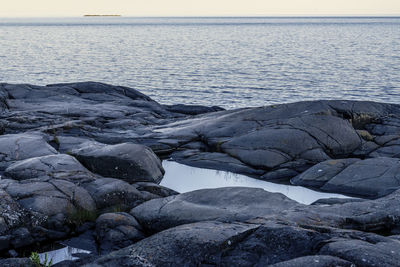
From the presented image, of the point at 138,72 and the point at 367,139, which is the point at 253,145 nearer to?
the point at 367,139

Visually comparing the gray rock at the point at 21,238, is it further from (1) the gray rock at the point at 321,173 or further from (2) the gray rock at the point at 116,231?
(1) the gray rock at the point at 321,173

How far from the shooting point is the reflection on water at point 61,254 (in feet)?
27.2

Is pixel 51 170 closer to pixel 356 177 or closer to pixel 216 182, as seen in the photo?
pixel 216 182

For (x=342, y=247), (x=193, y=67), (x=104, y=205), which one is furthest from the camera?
(x=193, y=67)

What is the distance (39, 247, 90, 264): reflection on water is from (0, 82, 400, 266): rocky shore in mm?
290

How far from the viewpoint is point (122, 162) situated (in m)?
12.3

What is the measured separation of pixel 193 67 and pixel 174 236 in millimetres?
43524

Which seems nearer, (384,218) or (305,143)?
(384,218)

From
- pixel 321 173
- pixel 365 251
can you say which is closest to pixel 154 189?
pixel 321 173

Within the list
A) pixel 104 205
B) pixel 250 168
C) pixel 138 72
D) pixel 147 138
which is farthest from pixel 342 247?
pixel 138 72

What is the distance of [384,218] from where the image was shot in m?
8.88

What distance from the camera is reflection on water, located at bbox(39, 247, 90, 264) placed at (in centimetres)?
829

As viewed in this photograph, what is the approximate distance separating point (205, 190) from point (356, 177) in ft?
13.1

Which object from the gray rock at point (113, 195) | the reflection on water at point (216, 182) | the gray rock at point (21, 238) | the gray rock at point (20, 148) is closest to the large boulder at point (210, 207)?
the gray rock at point (113, 195)
